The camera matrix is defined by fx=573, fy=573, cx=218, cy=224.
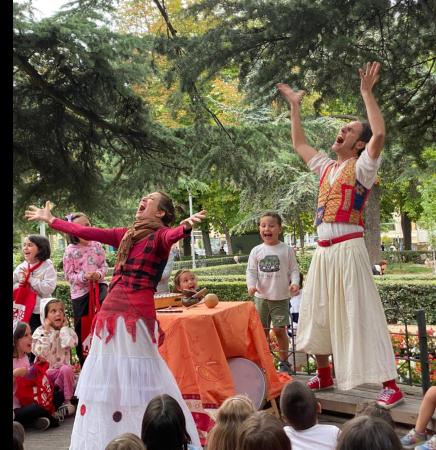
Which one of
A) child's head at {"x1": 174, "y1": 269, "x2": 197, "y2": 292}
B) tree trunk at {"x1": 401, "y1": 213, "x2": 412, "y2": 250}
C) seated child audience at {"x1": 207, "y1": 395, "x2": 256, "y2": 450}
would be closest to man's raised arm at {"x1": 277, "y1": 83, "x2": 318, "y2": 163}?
child's head at {"x1": 174, "y1": 269, "x2": 197, "y2": 292}

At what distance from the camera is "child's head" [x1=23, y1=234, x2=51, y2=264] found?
5.93 metres

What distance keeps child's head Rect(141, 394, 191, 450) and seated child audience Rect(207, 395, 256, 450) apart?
0.47 ft

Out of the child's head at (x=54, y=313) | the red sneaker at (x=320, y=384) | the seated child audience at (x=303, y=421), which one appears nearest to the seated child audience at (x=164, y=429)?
the seated child audience at (x=303, y=421)

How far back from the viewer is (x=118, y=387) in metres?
3.55

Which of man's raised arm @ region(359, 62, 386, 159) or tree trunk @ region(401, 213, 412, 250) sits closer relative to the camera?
man's raised arm @ region(359, 62, 386, 159)

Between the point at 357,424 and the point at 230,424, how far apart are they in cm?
62

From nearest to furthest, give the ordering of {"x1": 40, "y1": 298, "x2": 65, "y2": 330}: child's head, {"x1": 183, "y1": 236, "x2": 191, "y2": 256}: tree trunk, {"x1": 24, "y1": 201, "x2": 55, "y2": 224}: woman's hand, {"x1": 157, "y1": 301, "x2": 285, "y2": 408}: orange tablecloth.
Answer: {"x1": 24, "y1": 201, "x2": 55, "y2": 224}: woman's hand
{"x1": 157, "y1": 301, "x2": 285, "y2": 408}: orange tablecloth
{"x1": 40, "y1": 298, "x2": 65, "y2": 330}: child's head
{"x1": 183, "y1": 236, "x2": 191, "y2": 256}: tree trunk

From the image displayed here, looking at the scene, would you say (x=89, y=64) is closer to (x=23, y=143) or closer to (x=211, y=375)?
(x=23, y=143)

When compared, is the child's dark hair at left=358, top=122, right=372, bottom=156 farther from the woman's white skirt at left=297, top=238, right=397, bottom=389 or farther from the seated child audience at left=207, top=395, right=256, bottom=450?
the seated child audience at left=207, top=395, right=256, bottom=450

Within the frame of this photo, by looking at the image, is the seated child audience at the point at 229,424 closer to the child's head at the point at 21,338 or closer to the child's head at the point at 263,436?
the child's head at the point at 263,436

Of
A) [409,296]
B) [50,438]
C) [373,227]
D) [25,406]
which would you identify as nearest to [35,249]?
[25,406]

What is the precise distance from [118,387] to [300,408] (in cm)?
121

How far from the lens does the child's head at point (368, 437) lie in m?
2.19

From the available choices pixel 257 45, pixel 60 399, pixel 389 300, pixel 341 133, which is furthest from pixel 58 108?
pixel 389 300
